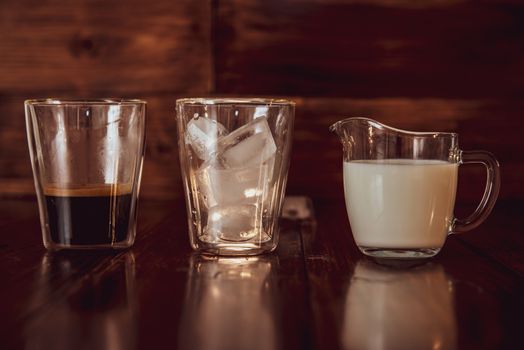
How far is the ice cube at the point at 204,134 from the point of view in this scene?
73 cm

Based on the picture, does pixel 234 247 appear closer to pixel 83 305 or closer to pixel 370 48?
pixel 83 305

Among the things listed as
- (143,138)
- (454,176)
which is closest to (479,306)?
(454,176)

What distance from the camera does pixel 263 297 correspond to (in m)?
0.59

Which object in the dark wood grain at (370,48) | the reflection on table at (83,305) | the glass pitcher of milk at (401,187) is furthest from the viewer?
the dark wood grain at (370,48)

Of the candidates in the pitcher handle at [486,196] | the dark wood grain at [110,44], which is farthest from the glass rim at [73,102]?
the dark wood grain at [110,44]

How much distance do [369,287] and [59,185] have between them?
1.21 feet

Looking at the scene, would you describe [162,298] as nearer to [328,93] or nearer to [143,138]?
[143,138]

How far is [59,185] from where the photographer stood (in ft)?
2.55

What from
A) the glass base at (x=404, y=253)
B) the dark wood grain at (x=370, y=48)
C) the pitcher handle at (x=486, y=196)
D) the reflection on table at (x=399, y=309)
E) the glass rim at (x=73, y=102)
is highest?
the dark wood grain at (x=370, y=48)

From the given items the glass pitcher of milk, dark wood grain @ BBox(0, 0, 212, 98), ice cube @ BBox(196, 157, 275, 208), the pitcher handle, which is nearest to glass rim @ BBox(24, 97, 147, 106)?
ice cube @ BBox(196, 157, 275, 208)

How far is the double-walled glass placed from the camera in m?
0.73

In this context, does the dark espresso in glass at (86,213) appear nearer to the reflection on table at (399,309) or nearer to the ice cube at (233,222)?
the ice cube at (233,222)

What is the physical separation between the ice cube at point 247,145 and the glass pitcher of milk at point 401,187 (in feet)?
0.30

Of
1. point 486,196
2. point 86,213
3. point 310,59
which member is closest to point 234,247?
point 86,213
